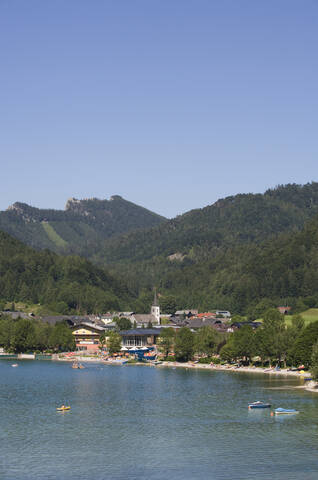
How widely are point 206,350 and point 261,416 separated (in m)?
73.1

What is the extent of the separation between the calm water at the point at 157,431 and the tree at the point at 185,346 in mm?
33484

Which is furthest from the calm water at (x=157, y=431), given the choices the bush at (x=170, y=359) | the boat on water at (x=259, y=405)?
the bush at (x=170, y=359)

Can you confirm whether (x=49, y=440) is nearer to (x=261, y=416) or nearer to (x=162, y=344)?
(x=261, y=416)

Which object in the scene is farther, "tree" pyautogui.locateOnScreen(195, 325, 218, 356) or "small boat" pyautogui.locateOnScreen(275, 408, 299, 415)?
"tree" pyautogui.locateOnScreen(195, 325, 218, 356)

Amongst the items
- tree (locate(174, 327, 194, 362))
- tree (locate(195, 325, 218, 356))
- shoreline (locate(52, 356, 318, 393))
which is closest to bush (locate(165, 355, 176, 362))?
shoreline (locate(52, 356, 318, 393))

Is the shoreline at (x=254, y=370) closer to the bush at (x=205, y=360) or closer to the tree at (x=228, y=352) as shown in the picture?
the bush at (x=205, y=360)

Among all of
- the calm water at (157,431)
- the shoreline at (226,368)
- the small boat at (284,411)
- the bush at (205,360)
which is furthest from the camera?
the bush at (205,360)

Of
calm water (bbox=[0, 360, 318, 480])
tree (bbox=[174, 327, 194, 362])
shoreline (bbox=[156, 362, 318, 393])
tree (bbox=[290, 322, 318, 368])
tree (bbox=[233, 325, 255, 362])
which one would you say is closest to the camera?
calm water (bbox=[0, 360, 318, 480])

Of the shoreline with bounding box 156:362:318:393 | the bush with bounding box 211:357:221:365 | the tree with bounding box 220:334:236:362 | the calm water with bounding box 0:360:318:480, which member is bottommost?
the calm water with bounding box 0:360:318:480

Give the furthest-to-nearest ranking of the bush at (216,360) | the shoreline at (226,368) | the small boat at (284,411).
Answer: the bush at (216,360), the shoreline at (226,368), the small boat at (284,411)

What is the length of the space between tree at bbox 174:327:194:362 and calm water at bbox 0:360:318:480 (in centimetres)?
3348

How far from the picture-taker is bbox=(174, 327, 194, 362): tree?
163m

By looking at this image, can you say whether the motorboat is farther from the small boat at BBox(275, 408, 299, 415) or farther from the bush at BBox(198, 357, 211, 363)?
the bush at BBox(198, 357, 211, 363)

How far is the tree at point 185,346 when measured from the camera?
16312cm
